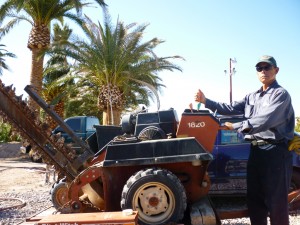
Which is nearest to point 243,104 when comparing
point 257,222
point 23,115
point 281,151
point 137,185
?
point 281,151

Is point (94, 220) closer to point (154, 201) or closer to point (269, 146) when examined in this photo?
point (154, 201)

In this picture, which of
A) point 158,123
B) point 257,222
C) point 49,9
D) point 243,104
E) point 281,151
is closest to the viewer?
point 281,151

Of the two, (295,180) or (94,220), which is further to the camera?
(295,180)

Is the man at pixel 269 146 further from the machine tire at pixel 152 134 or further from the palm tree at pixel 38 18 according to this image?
the palm tree at pixel 38 18

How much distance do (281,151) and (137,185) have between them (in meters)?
1.50

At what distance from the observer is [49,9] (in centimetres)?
1855

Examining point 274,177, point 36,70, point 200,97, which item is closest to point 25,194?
point 200,97

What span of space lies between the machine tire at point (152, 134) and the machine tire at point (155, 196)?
28.8 inches

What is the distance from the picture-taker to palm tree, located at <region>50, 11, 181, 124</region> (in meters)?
16.0

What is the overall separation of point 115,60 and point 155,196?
1309 cm

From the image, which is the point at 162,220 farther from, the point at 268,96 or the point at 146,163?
the point at 268,96

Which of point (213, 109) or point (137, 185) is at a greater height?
point (213, 109)

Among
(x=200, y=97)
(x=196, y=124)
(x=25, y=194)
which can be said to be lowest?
(x=25, y=194)

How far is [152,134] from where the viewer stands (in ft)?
13.8
